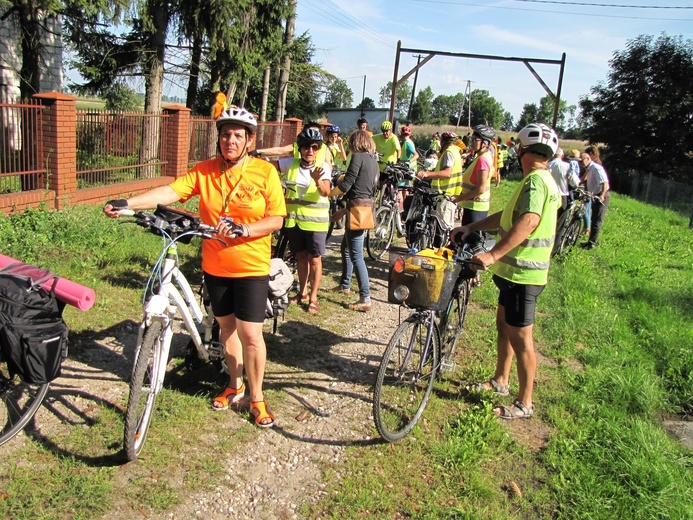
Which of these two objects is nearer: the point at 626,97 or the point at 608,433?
the point at 608,433

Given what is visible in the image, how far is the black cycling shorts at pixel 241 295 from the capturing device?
11.8 ft

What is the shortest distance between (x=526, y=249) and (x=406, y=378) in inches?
48.1

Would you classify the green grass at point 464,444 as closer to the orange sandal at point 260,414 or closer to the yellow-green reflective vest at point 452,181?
the orange sandal at point 260,414

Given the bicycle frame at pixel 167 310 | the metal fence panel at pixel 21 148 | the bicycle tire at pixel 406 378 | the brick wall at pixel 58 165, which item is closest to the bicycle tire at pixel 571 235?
the bicycle tire at pixel 406 378

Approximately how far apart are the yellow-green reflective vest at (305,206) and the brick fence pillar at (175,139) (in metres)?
7.10

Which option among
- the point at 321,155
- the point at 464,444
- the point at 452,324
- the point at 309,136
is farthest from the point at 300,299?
the point at 464,444

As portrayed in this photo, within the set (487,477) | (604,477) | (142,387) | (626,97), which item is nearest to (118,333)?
(142,387)

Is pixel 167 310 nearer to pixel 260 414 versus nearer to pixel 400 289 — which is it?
pixel 260 414

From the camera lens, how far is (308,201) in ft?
18.9

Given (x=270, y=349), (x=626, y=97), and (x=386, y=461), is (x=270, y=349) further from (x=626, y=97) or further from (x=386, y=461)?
(x=626, y=97)

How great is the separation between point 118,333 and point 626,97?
34.3 m

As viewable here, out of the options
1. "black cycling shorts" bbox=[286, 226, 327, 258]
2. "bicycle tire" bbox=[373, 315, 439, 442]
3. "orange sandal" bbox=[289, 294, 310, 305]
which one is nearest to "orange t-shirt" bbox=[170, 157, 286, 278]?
"bicycle tire" bbox=[373, 315, 439, 442]

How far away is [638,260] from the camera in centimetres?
1043

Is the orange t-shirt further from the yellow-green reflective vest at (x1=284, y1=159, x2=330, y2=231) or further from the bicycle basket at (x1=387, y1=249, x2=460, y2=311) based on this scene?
the yellow-green reflective vest at (x1=284, y1=159, x2=330, y2=231)
